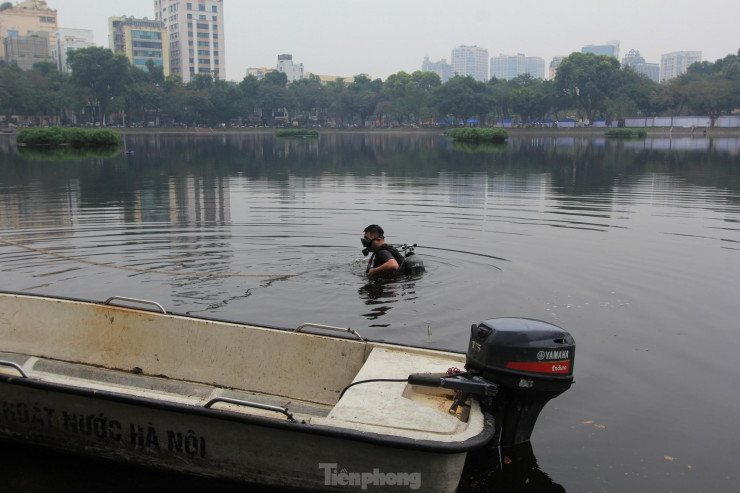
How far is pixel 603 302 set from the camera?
10.3 meters

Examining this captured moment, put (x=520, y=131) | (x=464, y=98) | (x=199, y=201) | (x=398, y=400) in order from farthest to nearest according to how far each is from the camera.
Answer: (x=464, y=98)
(x=520, y=131)
(x=199, y=201)
(x=398, y=400)

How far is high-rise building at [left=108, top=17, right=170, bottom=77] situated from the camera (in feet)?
583

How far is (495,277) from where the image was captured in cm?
1181

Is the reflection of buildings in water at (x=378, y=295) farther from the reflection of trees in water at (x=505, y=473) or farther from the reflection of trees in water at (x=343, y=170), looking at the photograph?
the reflection of trees in water at (x=343, y=170)

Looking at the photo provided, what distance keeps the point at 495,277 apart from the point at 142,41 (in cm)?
18770

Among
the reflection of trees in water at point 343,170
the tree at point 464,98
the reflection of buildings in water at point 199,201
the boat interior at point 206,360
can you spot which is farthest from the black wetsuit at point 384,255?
the tree at point 464,98

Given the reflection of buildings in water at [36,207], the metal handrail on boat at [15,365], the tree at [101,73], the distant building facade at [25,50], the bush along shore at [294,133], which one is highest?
the distant building facade at [25,50]

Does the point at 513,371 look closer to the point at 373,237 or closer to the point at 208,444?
the point at 208,444

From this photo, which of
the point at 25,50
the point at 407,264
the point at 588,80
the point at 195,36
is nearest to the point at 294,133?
the point at 588,80

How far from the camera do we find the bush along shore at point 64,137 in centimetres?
5744

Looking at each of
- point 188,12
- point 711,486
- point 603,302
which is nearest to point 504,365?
point 711,486

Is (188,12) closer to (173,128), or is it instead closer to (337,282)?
(173,128)

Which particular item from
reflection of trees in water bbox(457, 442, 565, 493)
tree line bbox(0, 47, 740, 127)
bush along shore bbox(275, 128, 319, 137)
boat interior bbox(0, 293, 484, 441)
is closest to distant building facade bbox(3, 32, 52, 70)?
tree line bbox(0, 47, 740, 127)

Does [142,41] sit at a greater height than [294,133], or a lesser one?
greater
